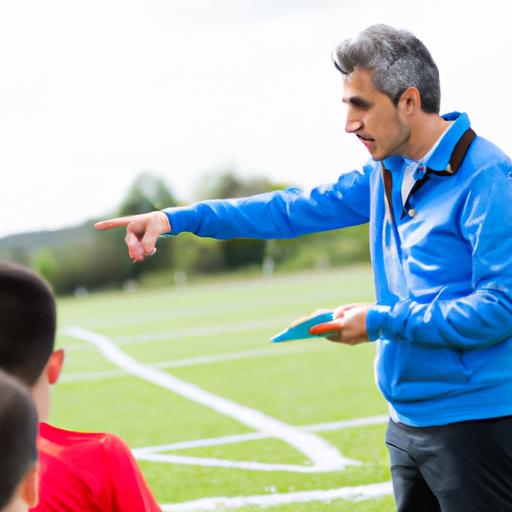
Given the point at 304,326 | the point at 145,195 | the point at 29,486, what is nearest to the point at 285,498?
the point at 304,326

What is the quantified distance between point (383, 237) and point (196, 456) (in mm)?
4628

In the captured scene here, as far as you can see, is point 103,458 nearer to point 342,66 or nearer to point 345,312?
point 345,312

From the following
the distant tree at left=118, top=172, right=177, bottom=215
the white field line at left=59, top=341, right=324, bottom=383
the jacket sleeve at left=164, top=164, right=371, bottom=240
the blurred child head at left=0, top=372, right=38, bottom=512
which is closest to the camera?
the blurred child head at left=0, top=372, right=38, bottom=512

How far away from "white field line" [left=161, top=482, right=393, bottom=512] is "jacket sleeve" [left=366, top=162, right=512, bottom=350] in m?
3.18

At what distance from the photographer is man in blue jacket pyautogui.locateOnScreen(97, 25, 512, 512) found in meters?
2.94

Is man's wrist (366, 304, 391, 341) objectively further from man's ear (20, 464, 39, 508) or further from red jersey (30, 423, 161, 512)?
man's ear (20, 464, 39, 508)

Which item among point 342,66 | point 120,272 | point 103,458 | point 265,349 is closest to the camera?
point 103,458

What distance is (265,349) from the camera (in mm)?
14523

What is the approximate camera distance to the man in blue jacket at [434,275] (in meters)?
2.94

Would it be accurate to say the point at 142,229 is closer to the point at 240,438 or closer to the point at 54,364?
the point at 54,364

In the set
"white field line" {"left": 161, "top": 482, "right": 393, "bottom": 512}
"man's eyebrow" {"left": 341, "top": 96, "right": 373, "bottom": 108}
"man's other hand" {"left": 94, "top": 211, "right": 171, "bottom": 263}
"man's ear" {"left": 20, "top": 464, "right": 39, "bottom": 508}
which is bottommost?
"white field line" {"left": 161, "top": 482, "right": 393, "bottom": 512}

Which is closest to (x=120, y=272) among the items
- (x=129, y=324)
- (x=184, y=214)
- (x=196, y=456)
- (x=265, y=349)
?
(x=129, y=324)

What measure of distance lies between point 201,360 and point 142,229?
10.4m

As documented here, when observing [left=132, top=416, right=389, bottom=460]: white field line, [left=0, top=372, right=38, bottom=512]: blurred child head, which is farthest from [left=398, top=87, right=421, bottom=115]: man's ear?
[left=132, top=416, right=389, bottom=460]: white field line
